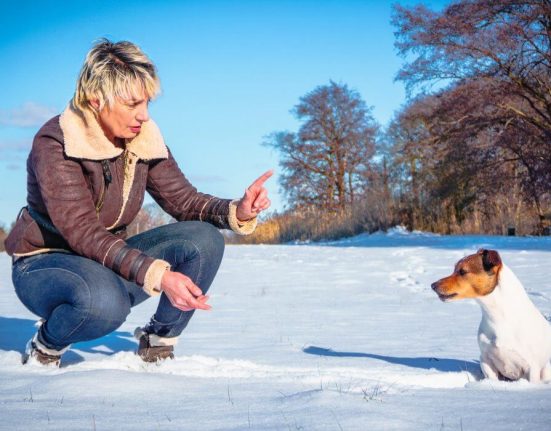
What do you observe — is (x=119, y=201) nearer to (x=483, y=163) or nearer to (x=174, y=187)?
(x=174, y=187)

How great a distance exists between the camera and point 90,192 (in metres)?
2.74

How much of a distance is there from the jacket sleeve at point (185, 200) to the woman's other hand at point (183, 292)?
85 centimetres

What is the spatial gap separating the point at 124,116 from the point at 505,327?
2080 millimetres

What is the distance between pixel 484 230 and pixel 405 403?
1501 centimetres

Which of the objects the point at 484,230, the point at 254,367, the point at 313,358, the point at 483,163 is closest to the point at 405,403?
the point at 254,367

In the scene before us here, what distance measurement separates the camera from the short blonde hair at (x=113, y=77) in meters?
2.59

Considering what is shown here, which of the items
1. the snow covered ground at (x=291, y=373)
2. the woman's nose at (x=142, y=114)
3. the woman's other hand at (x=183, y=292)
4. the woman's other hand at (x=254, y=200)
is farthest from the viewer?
the woman's other hand at (x=254, y=200)

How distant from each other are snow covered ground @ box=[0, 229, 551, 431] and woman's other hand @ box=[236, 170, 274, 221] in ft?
2.63

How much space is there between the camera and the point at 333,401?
1906 millimetres

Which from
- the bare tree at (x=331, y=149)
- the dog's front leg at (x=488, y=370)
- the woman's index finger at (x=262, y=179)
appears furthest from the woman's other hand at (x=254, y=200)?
the bare tree at (x=331, y=149)

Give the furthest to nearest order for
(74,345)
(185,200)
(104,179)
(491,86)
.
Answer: (491,86) < (74,345) < (185,200) < (104,179)

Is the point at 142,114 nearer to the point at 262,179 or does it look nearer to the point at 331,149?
the point at 262,179

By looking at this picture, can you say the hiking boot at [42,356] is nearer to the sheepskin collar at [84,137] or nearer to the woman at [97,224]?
the woman at [97,224]

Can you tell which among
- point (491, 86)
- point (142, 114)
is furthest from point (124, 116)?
point (491, 86)
